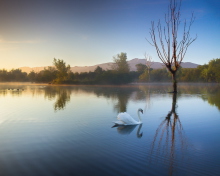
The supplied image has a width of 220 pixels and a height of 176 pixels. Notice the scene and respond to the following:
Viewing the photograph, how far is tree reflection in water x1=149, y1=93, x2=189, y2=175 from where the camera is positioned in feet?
16.2

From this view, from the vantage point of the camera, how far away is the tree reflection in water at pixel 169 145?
16.2 ft

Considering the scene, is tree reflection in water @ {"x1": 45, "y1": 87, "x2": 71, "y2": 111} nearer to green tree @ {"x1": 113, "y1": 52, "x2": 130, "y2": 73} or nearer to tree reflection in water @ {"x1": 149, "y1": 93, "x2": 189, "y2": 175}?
tree reflection in water @ {"x1": 149, "y1": 93, "x2": 189, "y2": 175}

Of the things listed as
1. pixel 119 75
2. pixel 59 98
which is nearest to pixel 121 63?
pixel 119 75

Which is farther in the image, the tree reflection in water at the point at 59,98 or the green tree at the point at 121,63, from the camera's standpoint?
the green tree at the point at 121,63

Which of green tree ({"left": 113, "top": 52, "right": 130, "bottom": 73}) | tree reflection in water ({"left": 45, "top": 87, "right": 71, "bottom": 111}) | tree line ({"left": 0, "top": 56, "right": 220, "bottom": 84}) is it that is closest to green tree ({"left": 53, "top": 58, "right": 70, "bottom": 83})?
tree line ({"left": 0, "top": 56, "right": 220, "bottom": 84})

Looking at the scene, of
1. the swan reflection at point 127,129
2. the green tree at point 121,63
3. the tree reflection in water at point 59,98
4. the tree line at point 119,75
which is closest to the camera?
the swan reflection at point 127,129

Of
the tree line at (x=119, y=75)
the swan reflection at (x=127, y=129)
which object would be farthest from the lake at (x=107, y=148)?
the tree line at (x=119, y=75)

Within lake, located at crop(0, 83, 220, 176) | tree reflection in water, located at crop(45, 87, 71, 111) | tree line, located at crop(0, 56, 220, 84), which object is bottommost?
lake, located at crop(0, 83, 220, 176)

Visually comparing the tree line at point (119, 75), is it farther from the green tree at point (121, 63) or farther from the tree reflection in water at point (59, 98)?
the tree reflection in water at point (59, 98)

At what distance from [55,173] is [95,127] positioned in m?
3.82

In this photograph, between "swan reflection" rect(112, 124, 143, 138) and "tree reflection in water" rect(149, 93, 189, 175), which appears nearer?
"tree reflection in water" rect(149, 93, 189, 175)

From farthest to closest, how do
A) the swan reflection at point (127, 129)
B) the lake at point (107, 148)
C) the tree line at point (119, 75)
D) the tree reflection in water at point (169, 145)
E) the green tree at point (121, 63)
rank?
the green tree at point (121, 63)
the tree line at point (119, 75)
the swan reflection at point (127, 129)
the tree reflection in water at point (169, 145)
the lake at point (107, 148)

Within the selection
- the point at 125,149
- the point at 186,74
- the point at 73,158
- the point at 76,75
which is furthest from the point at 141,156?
the point at 186,74

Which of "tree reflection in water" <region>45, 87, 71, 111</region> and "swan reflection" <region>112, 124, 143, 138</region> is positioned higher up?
"tree reflection in water" <region>45, 87, 71, 111</region>
